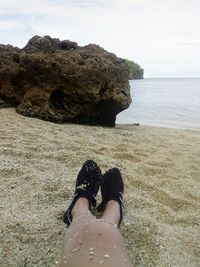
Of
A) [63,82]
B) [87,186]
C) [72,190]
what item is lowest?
[72,190]

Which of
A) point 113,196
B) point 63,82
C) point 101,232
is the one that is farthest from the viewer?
point 63,82

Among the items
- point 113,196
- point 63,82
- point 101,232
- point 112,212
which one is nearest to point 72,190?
point 113,196

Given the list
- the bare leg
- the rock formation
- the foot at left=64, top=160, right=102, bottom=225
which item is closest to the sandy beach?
the foot at left=64, top=160, right=102, bottom=225

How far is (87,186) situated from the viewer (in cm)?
301

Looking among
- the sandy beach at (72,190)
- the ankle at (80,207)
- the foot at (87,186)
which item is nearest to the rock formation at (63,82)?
the sandy beach at (72,190)

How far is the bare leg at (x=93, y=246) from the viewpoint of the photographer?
1.81m

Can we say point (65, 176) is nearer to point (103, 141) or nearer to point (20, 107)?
point (103, 141)

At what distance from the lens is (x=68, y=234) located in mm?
2182

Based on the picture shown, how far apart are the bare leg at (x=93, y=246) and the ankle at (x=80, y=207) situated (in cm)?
30

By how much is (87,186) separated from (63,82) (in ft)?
12.0

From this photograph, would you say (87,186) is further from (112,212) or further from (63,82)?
(63,82)

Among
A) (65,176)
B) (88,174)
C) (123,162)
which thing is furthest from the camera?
(123,162)

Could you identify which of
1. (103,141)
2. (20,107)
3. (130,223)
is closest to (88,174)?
(130,223)

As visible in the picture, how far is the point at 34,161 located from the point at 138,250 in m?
1.71
